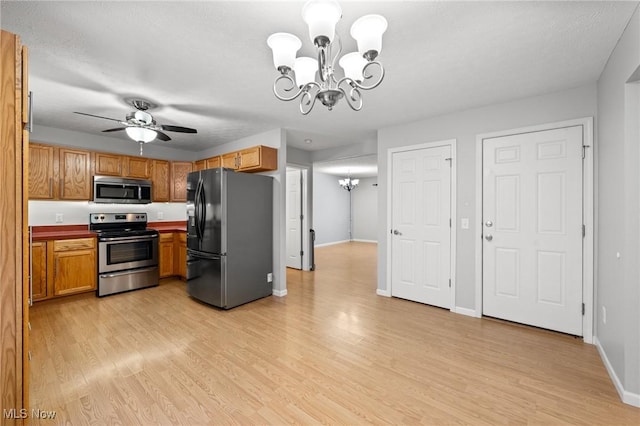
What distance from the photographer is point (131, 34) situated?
1.86 meters

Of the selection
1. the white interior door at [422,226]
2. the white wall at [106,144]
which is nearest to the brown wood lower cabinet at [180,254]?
the white wall at [106,144]

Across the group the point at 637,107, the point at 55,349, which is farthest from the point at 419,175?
the point at 55,349

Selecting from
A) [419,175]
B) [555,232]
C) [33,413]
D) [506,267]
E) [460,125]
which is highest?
[460,125]

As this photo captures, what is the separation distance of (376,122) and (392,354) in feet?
9.03

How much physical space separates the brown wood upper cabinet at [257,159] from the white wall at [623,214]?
3450 mm

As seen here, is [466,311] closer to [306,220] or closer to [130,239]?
[306,220]

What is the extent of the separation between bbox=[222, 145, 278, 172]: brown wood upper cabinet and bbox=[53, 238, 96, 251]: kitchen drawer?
2.27 meters

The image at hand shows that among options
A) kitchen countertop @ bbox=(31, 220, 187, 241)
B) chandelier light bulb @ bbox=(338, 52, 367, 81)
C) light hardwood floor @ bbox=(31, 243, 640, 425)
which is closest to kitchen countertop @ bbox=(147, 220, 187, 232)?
kitchen countertop @ bbox=(31, 220, 187, 241)

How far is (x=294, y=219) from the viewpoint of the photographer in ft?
19.5

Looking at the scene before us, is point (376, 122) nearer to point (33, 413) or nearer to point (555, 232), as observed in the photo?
point (555, 232)

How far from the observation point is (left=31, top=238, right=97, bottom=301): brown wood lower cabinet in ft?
11.8

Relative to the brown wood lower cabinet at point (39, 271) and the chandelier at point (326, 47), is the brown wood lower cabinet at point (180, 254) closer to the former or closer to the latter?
the brown wood lower cabinet at point (39, 271)

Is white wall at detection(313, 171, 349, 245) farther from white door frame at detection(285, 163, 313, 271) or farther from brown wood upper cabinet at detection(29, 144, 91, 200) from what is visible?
brown wood upper cabinet at detection(29, 144, 91, 200)

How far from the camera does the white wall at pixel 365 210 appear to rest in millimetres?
10086
